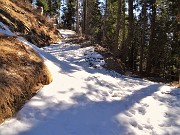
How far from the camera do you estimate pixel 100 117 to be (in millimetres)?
7691

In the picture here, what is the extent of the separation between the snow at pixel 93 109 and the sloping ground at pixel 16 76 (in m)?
0.19

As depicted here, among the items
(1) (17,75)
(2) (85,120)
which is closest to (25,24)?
(1) (17,75)

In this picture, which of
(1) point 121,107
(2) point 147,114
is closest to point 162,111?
(2) point 147,114

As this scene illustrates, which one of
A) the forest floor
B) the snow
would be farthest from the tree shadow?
the forest floor

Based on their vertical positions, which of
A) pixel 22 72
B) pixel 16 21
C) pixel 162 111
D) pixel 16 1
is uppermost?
pixel 16 1

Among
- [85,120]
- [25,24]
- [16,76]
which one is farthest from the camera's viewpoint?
[25,24]

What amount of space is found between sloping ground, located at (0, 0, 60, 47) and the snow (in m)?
4.49

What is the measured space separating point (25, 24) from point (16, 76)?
358 inches

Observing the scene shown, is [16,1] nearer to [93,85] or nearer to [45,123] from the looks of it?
[93,85]

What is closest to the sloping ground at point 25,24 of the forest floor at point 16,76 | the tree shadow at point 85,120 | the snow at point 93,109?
the snow at point 93,109

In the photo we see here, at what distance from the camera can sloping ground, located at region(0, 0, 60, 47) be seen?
15102 millimetres

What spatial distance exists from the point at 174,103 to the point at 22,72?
496 centimetres

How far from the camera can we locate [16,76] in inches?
301

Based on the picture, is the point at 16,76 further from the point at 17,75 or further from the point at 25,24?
→ the point at 25,24
